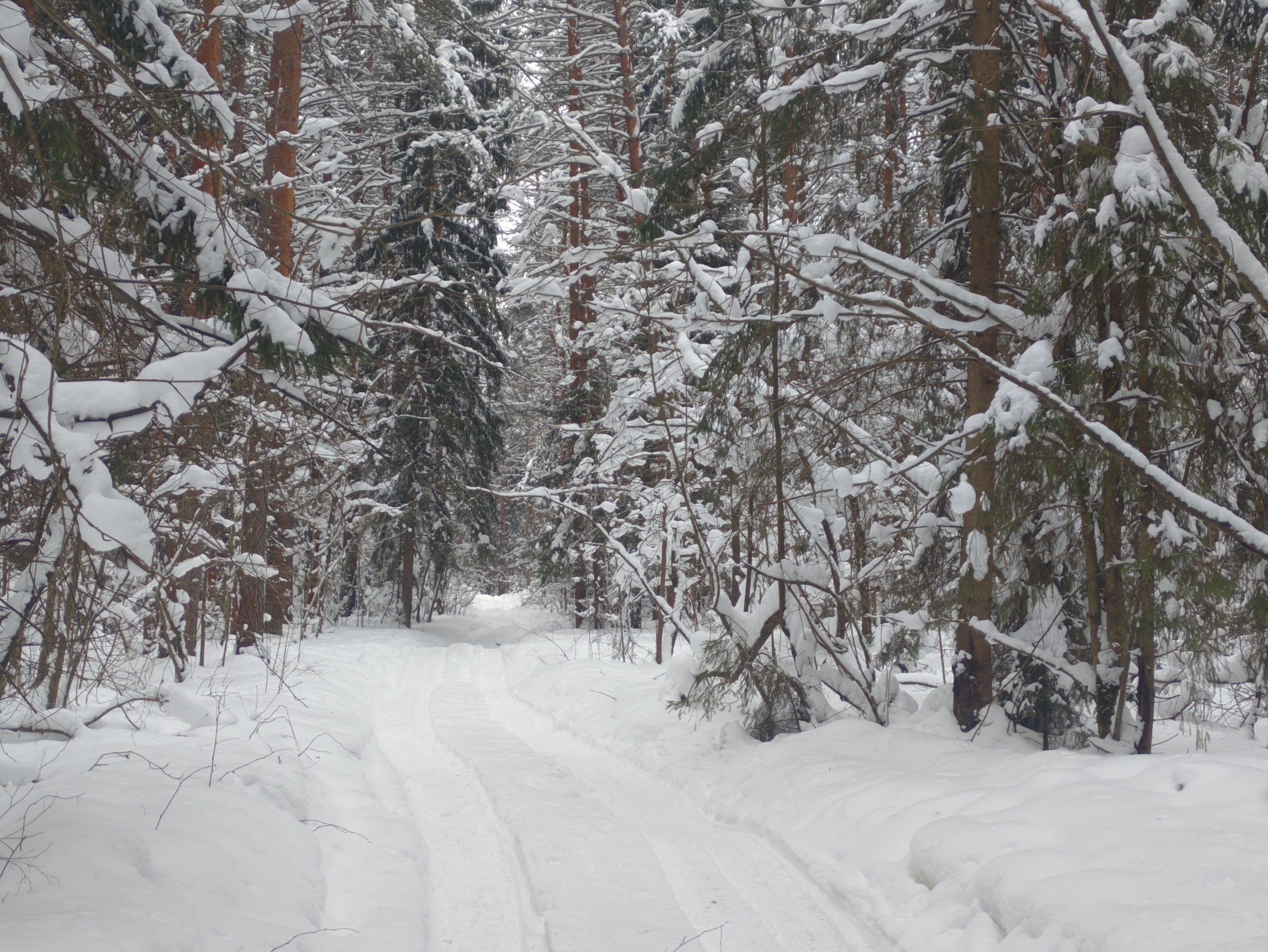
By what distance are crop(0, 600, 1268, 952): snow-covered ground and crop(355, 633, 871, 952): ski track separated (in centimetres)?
2

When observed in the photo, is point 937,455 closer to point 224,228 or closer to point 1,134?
point 224,228

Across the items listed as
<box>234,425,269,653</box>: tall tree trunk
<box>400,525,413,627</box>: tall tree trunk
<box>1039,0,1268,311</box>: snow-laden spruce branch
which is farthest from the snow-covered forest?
<box>400,525,413,627</box>: tall tree trunk

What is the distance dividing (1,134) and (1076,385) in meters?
5.38

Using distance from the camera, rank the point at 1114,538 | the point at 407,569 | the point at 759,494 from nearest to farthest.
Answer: the point at 1114,538 → the point at 759,494 → the point at 407,569

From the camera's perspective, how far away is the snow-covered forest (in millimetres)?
3146

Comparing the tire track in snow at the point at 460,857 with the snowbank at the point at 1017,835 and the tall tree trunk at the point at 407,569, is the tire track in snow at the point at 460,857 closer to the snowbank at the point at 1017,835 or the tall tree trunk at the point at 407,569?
the snowbank at the point at 1017,835

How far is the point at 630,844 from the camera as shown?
16.2 feet

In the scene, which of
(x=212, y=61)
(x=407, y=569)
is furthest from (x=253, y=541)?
(x=407, y=569)

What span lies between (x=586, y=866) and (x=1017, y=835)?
7.47ft

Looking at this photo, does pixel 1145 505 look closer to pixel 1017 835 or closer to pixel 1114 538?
pixel 1114 538

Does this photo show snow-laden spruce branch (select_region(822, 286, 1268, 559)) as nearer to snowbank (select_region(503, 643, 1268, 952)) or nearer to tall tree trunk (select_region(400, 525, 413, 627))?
snowbank (select_region(503, 643, 1268, 952))

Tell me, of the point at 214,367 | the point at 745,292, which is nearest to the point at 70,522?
the point at 214,367

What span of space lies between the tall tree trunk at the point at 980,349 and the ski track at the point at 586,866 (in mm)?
2080

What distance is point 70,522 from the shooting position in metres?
2.67
